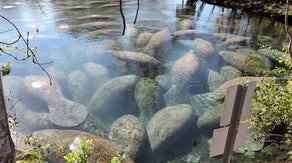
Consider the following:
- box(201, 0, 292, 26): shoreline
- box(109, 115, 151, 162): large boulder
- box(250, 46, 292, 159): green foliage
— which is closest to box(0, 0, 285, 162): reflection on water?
box(109, 115, 151, 162): large boulder

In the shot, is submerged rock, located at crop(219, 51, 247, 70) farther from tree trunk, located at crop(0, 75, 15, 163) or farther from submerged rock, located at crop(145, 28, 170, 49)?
tree trunk, located at crop(0, 75, 15, 163)

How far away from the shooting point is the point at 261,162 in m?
6.13

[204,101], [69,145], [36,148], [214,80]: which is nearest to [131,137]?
[69,145]

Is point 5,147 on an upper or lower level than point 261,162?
upper

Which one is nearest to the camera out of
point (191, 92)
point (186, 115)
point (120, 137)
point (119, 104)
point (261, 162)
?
Result: point (261, 162)

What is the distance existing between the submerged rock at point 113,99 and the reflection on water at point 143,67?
0.09 ft

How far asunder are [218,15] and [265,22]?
311 cm

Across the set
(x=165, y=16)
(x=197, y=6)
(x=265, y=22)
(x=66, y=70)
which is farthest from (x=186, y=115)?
(x=197, y=6)

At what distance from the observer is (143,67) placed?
10625 mm

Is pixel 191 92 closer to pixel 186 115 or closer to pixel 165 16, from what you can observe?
pixel 186 115

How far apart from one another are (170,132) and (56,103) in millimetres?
3302

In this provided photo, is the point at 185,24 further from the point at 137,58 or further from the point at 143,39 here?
the point at 137,58

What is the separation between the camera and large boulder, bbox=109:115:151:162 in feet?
21.3

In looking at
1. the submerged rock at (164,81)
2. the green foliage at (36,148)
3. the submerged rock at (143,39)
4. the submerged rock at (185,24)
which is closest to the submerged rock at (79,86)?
the submerged rock at (164,81)
